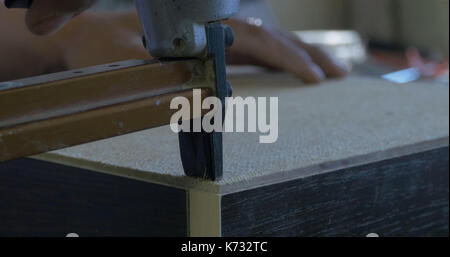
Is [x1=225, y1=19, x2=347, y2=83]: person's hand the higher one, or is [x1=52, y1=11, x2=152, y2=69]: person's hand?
[x1=225, y1=19, x2=347, y2=83]: person's hand

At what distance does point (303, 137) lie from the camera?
1.61ft

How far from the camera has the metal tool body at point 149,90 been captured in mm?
286

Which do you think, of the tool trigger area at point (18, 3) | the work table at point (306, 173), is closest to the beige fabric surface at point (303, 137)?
the work table at point (306, 173)

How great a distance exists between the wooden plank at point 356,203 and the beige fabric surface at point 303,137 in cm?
1

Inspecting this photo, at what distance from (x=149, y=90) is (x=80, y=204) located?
134 mm

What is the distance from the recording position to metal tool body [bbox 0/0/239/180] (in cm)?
29

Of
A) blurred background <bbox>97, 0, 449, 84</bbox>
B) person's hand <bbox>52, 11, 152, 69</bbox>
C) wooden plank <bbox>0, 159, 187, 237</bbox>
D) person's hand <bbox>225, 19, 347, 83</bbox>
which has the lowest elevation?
wooden plank <bbox>0, 159, 187, 237</bbox>

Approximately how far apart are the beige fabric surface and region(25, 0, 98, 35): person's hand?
99mm

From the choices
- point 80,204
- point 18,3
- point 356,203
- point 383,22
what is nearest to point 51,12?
point 18,3

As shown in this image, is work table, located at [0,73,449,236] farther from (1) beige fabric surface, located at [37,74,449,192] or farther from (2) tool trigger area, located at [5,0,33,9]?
(2) tool trigger area, located at [5,0,33,9]

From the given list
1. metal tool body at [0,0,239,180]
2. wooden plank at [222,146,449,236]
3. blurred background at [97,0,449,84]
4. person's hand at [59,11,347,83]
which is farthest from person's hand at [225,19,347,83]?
blurred background at [97,0,449,84]

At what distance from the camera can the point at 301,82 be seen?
79cm

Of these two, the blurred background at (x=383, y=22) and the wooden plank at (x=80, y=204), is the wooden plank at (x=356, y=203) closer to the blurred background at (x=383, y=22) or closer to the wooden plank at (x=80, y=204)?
the wooden plank at (x=80, y=204)

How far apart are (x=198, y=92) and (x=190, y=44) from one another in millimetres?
27
